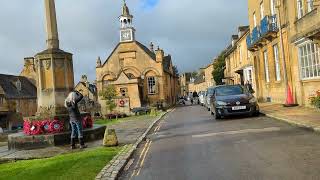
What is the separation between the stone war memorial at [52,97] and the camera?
49.5 feet

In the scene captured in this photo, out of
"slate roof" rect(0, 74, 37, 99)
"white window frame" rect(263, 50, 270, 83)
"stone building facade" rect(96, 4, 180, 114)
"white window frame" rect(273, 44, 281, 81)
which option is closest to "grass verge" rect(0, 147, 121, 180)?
"white window frame" rect(273, 44, 281, 81)

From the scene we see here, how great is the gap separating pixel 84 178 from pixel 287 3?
18.4 meters

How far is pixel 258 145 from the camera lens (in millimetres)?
11172

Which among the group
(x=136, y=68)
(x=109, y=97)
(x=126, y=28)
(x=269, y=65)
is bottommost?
(x=109, y=97)

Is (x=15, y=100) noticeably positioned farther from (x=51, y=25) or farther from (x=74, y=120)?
(x=74, y=120)

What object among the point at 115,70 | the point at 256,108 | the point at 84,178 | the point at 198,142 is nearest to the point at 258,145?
the point at 198,142

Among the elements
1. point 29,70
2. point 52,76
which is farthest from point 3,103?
point 52,76

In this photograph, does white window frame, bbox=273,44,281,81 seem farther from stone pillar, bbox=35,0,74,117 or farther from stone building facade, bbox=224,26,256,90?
stone pillar, bbox=35,0,74,117

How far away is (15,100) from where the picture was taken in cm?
6706

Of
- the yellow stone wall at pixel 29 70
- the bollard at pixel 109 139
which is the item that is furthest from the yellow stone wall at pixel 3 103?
the bollard at pixel 109 139

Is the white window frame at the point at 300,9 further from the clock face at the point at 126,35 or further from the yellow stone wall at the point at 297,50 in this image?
the clock face at the point at 126,35

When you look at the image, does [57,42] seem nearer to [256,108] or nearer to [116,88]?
[256,108]

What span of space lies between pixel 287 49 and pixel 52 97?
14359mm

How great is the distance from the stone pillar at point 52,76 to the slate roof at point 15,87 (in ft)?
168
